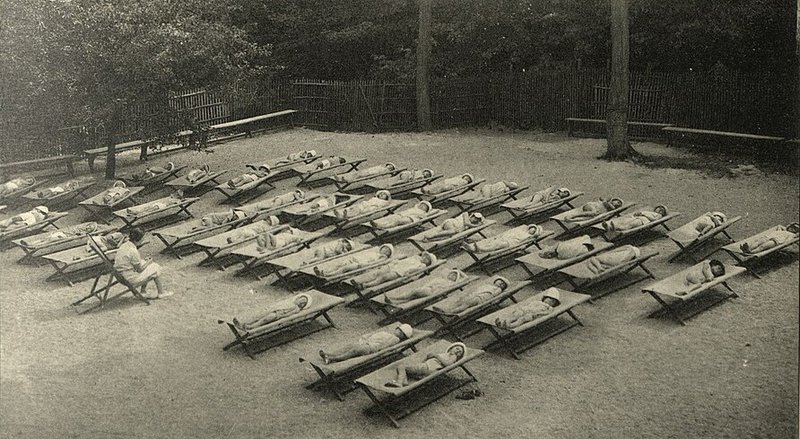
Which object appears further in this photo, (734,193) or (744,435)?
(734,193)

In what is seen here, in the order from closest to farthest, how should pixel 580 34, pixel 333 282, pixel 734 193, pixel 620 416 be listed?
pixel 620 416 → pixel 333 282 → pixel 734 193 → pixel 580 34

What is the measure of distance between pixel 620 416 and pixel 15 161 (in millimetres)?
12776

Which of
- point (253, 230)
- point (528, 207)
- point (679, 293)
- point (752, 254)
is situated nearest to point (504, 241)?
point (528, 207)

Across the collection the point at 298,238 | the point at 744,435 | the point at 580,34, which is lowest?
the point at 744,435

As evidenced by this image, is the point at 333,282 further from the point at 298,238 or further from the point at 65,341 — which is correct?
the point at 65,341

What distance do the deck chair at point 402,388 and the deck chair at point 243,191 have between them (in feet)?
24.4

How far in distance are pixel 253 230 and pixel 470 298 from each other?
4.19 meters

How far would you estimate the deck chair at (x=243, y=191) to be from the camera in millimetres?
14609

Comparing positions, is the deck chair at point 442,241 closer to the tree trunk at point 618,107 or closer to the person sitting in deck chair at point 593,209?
the person sitting in deck chair at point 593,209

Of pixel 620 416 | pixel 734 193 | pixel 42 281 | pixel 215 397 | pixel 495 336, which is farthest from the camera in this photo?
pixel 734 193

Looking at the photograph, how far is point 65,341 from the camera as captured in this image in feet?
30.4

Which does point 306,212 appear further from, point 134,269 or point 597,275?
point 597,275

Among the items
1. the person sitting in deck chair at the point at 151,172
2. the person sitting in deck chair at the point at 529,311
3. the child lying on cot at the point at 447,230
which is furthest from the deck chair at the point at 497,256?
the person sitting in deck chair at the point at 151,172

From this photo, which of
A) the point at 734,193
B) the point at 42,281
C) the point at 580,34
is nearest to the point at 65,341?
the point at 42,281
